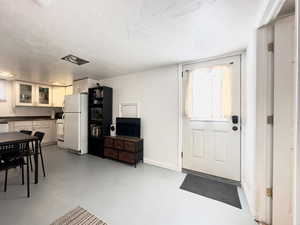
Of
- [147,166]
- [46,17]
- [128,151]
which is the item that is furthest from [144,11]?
[147,166]

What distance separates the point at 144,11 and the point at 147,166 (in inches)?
111

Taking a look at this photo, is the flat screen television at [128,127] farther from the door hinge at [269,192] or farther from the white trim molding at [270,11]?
the white trim molding at [270,11]

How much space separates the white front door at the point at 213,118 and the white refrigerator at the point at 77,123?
2.87 meters

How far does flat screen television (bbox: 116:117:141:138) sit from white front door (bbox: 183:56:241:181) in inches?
43.4

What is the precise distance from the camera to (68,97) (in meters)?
4.22

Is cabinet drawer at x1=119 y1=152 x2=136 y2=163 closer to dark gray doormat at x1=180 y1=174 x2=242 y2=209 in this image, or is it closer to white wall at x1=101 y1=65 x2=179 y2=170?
white wall at x1=101 y1=65 x2=179 y2=170

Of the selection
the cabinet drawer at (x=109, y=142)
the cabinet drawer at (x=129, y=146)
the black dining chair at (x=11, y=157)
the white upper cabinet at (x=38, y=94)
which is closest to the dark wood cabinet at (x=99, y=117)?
the cabinet drawer at (x=109, y=142)

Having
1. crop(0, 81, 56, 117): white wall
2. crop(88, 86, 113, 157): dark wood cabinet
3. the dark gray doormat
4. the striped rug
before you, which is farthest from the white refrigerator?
the dark gray doormat

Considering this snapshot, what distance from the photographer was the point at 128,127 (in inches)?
136

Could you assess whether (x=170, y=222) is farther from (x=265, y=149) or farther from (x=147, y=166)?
(x=147, y=166)

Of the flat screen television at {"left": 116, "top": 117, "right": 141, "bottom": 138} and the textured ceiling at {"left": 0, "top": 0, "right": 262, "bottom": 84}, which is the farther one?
the flat screen television at {"left": 116, "top": 117, "right": 141, "bottom": 138}

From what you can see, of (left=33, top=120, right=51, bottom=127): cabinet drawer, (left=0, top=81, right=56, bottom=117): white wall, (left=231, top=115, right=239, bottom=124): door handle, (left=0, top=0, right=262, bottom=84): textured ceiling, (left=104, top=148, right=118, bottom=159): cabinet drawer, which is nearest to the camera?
(left=0, top=0, right=262, bottom=84): textured ceiling

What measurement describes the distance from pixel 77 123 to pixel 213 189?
12.0 ft

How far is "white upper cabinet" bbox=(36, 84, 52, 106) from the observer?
4.86 metres
